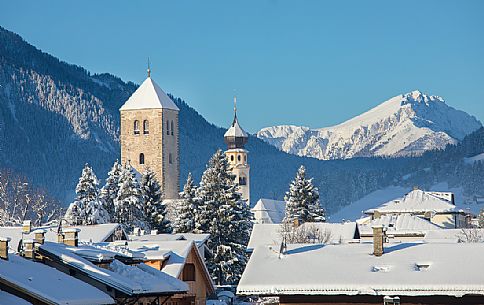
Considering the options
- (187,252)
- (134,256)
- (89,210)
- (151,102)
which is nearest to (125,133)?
(151,102)

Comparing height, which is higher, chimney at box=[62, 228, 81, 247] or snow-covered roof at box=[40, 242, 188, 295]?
chimney at box=[62, 228, 81, 247]

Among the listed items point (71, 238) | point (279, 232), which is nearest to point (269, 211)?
point (279, 232)

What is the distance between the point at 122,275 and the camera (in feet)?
130

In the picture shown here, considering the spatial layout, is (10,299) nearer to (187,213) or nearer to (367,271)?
(367,271)

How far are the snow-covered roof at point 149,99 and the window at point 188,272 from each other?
105834 millimetres

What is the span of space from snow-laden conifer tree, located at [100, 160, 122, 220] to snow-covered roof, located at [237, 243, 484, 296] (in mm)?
55991

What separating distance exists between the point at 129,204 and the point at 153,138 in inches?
2634

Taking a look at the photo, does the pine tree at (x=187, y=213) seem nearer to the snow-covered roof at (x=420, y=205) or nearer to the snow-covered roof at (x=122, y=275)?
the snow-covered roof at (x=122, y=275)

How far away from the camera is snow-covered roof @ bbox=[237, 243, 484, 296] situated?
3538 cm

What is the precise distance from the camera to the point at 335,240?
277 feet

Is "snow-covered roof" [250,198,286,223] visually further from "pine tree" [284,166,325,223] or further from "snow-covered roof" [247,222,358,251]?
"snow-covered roof" [247,222,358,251]

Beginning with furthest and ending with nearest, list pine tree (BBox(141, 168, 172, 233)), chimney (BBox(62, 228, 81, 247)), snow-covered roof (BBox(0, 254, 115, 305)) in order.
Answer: pine tree (BBox(141, 168, 172, 233)) < chimney (BBox(62, 228, 81, 247)) < snow-covered roof (BBox(0, 254, 115, 305))

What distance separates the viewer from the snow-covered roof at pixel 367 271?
116 feet

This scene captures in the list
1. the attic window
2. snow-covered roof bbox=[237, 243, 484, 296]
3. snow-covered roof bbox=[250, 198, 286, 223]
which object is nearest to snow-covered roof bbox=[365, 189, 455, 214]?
snow-covered roof bbox=[250, 198, 286, 223]
